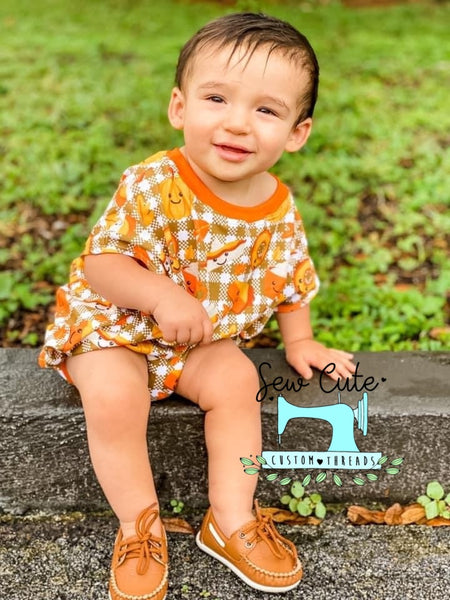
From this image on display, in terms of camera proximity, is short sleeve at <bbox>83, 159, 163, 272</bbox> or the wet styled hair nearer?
the wet styled hair

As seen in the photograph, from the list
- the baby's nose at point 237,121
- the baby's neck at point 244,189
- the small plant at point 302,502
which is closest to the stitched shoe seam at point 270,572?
the small plant at point 302,502

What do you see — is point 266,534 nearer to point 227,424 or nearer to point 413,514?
point 227,424

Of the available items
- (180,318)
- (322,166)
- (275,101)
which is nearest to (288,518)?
(180,318)

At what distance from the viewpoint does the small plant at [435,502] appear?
2.31 metres

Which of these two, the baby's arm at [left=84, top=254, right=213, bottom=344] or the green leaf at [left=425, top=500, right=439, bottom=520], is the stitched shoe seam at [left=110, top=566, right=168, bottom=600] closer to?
the baby's arm at [left=84, top=254, right=213, bottom=344]

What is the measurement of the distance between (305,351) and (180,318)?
54 centimetres

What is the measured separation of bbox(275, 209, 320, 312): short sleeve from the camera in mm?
2344

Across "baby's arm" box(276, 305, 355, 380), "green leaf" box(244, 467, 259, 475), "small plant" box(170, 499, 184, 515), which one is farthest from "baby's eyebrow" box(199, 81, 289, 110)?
"small plant" box(170, 499, 184, 515)

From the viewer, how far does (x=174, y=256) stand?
6.98 ft

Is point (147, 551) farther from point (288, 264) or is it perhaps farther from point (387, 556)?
point (288, 264)

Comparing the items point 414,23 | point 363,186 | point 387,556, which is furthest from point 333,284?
point 414,23

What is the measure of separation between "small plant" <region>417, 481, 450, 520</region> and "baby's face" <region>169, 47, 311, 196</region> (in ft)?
3.58

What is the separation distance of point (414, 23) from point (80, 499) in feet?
23.9

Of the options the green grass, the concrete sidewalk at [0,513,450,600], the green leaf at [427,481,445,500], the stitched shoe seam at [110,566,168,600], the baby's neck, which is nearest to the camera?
the stitched shoe seam at [110,566,168,600]
